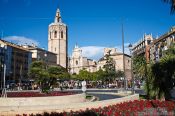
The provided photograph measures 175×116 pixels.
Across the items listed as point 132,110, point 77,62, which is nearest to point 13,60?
point 77,62

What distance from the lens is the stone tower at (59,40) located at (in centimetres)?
15825

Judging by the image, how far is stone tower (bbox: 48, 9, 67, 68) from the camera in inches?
6230

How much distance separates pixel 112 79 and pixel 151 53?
50.0ft

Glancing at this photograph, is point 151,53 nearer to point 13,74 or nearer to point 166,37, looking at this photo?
point 166,37

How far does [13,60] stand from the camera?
97.8m

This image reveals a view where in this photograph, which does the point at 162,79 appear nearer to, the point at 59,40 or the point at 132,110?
the point at 132,110

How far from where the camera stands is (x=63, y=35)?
16188cm

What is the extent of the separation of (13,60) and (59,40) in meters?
63.0

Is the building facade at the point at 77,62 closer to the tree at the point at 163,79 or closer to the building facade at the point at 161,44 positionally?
the building facade at the point at 161,44

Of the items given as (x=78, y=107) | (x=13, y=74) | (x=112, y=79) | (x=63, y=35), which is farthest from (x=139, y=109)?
(x=63, y=35)

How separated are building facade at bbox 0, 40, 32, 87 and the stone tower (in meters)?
48.6

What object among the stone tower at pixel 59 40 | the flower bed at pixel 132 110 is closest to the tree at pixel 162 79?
the flower bed at pixel 132 110

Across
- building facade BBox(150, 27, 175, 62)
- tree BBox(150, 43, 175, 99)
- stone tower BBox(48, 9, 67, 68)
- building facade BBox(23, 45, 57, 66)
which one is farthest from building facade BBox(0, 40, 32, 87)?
tree BBox(150, 43, 175, 99)

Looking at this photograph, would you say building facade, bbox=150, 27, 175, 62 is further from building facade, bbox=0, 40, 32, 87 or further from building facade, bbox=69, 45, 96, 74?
building facade, bbox=69, 45, 96, 74
